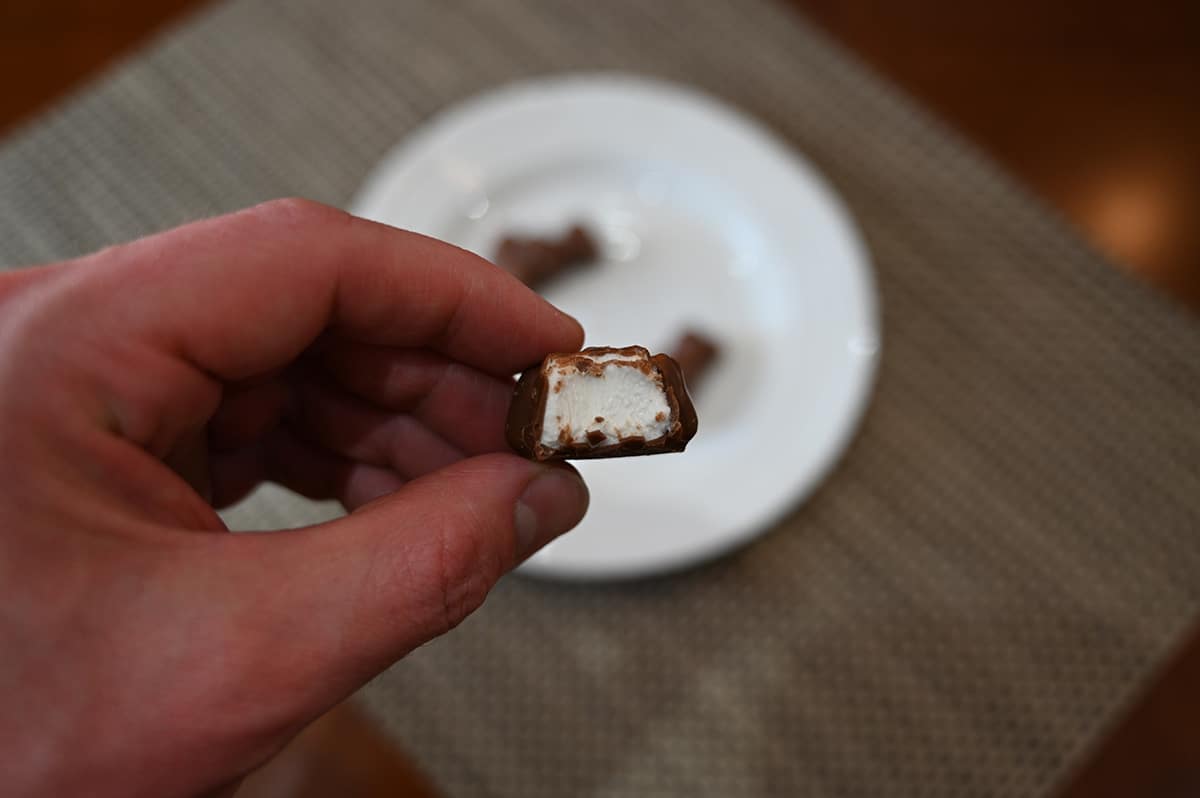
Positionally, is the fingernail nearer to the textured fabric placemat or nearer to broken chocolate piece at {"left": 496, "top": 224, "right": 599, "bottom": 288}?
the textured fabric placemat

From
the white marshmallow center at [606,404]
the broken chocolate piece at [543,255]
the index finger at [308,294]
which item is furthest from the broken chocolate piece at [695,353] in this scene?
the white marshmallow center at [606,404]

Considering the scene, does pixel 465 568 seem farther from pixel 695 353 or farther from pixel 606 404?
pixel 695 353

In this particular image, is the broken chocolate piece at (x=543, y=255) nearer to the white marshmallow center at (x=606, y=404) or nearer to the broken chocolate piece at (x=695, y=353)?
the broken chocolate piece at (x=695, y=353)

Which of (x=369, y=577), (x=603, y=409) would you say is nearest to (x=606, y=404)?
(x=603, y=409)

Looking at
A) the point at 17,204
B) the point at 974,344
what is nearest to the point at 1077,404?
the point at 974,344

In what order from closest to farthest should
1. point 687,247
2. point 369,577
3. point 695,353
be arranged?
1. point 369,577
2. point 695,353
3. point 687,247

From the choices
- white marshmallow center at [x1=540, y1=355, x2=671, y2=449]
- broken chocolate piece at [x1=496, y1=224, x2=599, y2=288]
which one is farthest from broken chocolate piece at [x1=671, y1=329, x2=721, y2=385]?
white marshmallow center at [x1=540, y1=355, x2=671, y2=449]

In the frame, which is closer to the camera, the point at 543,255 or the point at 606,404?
the point at 606,404
